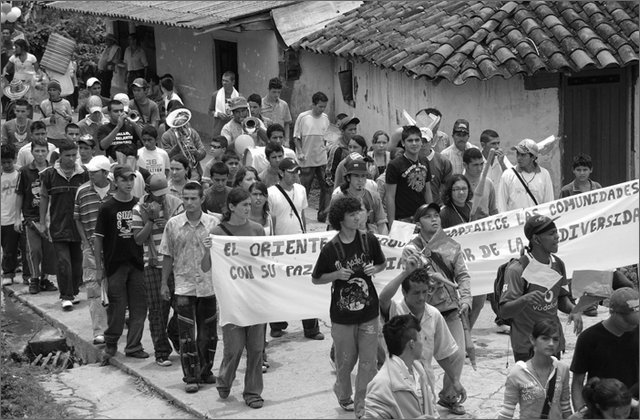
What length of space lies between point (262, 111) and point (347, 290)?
8.31 meters

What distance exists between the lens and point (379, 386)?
780cm

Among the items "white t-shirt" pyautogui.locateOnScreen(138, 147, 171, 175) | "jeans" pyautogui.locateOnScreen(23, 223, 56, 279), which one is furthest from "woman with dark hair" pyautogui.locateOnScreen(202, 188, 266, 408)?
"jeans" pyautogui.locateOnScreen(23, 223, 56, 279)

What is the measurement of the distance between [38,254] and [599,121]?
25.9ft

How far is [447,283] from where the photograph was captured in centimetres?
976

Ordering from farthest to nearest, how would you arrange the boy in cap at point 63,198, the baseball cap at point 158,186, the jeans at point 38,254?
the jeans at point 38,254 < the boy in cap at point 63,198 < the baseball cap at point 158,186

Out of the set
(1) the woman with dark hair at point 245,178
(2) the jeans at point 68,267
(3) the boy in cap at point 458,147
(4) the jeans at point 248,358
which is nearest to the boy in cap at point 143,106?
(2) the jeans at point 68,267

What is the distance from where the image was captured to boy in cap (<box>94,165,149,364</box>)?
11.5m

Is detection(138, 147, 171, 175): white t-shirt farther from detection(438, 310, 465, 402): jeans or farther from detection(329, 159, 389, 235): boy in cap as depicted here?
detection(438, 310, 465, 402): jeans

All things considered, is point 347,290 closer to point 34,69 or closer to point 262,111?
point 262,111

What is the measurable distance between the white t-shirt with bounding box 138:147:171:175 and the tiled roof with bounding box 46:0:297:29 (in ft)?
21.2

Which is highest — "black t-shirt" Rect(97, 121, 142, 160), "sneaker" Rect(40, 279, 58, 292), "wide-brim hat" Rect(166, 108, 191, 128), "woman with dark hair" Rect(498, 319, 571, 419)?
"wide-brim hat" Rect(166, 108, 191, 128)

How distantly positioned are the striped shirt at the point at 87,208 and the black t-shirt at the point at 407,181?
9.19 feet

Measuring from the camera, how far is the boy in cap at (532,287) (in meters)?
9.02

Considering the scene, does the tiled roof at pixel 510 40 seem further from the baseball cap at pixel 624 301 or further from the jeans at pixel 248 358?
the baseball cap at pixel 624 301
